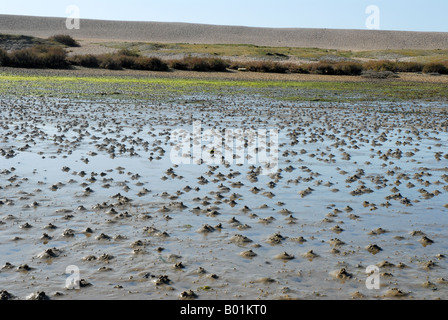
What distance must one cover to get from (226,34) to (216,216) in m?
143

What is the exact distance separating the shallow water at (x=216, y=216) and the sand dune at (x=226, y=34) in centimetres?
11897

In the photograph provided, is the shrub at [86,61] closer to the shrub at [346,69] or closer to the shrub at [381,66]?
the shrub at [346,69]

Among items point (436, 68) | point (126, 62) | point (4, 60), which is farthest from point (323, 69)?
point (4, 60)

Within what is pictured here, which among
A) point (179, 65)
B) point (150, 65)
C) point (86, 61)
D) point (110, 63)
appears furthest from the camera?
point (179, 65)

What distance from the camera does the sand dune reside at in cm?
13750

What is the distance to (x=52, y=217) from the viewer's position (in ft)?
35.2

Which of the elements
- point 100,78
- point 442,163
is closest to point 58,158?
point 442,163

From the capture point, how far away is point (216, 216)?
36.4ft

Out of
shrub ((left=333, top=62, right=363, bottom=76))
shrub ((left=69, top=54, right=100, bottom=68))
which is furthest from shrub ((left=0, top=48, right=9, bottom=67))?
shrub ((left=333, top=62, right=363, bottom=76))

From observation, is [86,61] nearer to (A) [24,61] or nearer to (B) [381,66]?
(A) [24,61]

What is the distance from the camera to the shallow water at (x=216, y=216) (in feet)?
26.3
